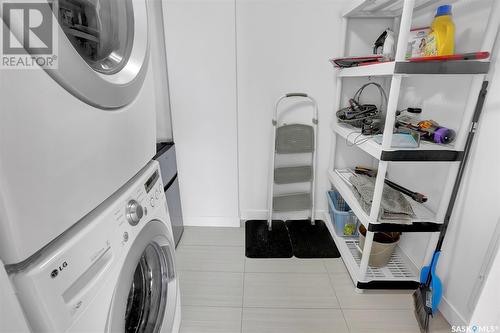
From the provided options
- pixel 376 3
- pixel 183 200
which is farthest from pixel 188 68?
pixel 376 3

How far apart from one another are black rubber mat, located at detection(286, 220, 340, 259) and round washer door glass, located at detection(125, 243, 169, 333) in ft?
3.51

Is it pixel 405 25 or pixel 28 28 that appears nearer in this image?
pixel 28 28

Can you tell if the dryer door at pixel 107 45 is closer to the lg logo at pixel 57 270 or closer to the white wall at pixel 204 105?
the lg logo at pixel 57 270

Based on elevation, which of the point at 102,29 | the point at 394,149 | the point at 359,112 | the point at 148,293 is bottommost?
the point at 148,293

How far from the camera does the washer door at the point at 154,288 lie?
2.84 feet

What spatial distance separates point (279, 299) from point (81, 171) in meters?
1.30

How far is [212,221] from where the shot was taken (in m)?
2.13

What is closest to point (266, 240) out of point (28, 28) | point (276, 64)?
point (276, 64)

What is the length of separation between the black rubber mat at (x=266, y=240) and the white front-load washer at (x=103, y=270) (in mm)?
968

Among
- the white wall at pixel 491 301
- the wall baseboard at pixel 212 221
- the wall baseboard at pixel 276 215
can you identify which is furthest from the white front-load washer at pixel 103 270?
the wall baseboard at pixel 276 215

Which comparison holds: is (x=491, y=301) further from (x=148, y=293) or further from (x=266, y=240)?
(x=266, y=240)

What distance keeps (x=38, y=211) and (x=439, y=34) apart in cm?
154

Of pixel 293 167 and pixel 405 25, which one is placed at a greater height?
pixel 405 25

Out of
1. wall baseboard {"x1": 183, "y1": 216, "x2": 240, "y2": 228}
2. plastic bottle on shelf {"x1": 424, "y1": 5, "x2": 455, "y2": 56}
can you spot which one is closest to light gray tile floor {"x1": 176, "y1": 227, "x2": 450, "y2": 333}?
wall baseboard {"x1": 183, "y1": 216, "x2": 240, "y2": 228}
